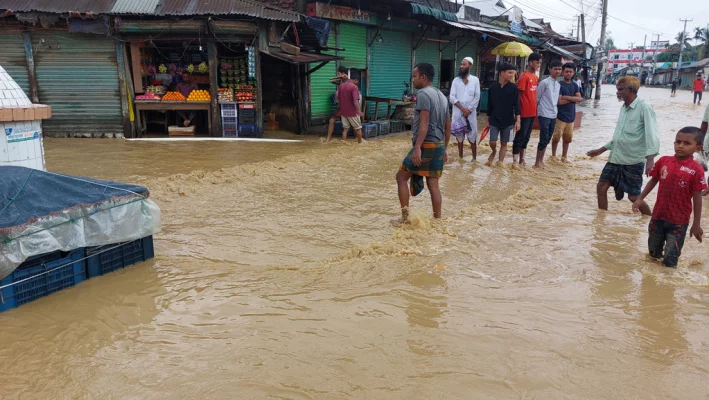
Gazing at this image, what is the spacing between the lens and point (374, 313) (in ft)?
11.7

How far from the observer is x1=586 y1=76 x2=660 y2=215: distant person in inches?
216

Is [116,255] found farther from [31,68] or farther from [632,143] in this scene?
[31,68]

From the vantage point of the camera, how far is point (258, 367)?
290 cm

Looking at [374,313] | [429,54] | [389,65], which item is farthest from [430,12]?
[374,313]

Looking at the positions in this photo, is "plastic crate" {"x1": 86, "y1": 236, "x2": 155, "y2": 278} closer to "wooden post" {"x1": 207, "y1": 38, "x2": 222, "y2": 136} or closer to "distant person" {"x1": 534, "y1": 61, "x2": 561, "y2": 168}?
"distant person" {"x1": 534, "y1": 61, "x2": 561, "y2": 168}

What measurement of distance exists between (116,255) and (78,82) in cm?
957

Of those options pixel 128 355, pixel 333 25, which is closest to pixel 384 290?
pixel 128 355

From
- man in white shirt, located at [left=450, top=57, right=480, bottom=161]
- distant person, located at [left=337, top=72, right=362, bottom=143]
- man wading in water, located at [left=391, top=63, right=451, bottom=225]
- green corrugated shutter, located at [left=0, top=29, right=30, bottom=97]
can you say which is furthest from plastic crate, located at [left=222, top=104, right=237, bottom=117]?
man wading in water, located at [left=391, top=63, right=451, bottom=225]

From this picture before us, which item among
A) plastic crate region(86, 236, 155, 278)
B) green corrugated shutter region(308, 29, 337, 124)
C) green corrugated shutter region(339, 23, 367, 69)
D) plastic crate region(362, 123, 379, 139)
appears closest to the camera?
plastic crate region(86, 236, 155, 278)

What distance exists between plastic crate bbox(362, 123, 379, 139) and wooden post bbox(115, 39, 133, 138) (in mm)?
5501

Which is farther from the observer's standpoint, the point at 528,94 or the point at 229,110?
the point at 229,110

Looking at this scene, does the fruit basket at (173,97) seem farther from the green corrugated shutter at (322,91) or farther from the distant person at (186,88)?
the green corrugated shutter at (322,91)

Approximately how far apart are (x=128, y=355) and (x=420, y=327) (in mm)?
1787

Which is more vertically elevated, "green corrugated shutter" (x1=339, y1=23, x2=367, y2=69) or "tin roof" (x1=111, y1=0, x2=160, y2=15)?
"tin roof" (x1=111, y1=0, x2=160, y2=15)
